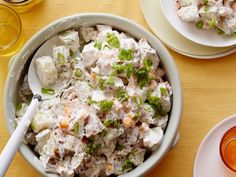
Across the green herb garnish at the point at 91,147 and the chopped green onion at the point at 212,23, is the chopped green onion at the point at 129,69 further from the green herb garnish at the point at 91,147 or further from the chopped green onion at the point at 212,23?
the chopped green onion at the point at 212,23

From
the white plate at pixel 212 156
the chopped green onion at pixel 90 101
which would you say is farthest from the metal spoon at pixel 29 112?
the white plate at pixel 212 156

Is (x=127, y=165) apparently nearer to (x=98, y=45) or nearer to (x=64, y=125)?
(x=64, y=125)

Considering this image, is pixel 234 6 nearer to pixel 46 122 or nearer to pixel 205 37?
→ pixel 205 37

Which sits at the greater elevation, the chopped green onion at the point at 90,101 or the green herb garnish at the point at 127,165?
the chopped green onion at the point at 90,101

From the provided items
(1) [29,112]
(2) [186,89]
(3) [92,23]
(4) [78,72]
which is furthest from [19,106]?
(2) [186,89]

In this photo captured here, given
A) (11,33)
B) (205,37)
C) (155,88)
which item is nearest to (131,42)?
(155,88)

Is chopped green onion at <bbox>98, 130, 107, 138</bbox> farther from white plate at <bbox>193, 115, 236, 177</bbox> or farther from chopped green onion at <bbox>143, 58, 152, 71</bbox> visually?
white plate at <bbox>193, 115, 236, 177</bbox>
